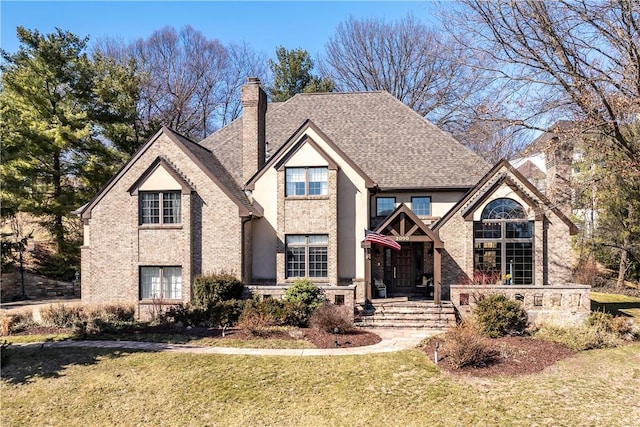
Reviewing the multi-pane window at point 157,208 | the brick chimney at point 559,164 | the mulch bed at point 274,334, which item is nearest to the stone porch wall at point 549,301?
the brick chimney at point 559,164

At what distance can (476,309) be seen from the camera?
15680 mm

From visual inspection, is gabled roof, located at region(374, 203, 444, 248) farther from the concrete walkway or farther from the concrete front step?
the concrete walkway

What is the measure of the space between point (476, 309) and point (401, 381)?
235 inches

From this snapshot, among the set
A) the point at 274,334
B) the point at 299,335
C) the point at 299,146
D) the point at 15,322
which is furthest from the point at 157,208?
the point at 299,335

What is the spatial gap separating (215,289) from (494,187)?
12.7 m

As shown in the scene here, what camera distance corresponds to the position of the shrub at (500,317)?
49.1 ft

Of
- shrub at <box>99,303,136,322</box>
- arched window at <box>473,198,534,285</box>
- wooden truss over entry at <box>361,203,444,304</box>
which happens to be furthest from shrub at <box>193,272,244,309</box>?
arched window at <box>473,198,534,285</box>

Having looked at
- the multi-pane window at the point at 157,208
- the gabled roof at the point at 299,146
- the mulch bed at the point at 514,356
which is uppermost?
the gabled roof at the point at 299,146

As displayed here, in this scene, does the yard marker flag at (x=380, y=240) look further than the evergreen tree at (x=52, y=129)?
No

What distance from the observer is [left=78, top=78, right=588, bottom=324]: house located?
18.9m

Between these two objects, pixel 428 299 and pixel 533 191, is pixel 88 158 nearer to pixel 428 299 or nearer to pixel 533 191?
pixel 428 299

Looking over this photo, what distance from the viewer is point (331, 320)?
1495cm

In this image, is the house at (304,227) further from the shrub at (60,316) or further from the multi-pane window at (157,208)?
Result: the shrub at (60,316)

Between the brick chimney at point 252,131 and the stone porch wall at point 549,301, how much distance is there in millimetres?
11500
